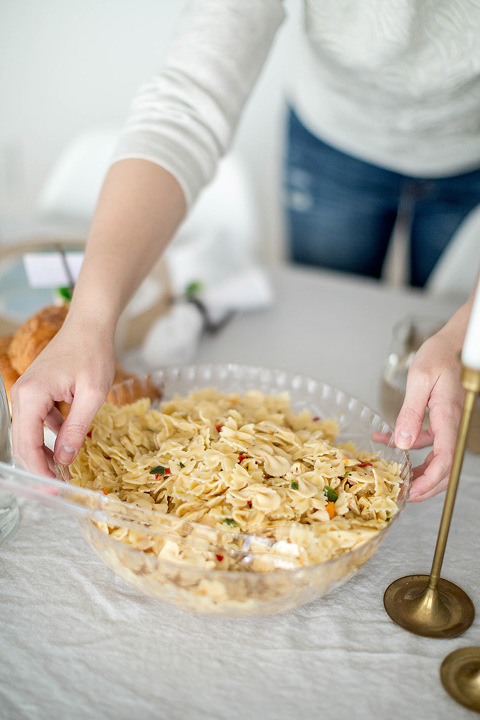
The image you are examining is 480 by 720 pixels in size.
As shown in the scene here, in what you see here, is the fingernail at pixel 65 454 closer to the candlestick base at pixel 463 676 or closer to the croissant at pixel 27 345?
the croissant at pixel 27 345

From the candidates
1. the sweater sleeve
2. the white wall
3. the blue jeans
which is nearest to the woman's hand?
the sweater sleeve

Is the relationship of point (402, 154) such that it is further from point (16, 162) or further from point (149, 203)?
point (16, 162)

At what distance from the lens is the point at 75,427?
54cm

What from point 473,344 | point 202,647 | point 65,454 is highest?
point 473,344

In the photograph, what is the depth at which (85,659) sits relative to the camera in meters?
0.49

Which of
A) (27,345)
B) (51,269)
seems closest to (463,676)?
(27,345)

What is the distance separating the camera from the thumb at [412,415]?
0.56 m

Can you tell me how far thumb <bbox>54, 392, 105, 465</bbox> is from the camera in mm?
532

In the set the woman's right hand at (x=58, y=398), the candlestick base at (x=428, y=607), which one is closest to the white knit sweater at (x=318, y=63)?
the woman's right hand at (x=58, y=398)

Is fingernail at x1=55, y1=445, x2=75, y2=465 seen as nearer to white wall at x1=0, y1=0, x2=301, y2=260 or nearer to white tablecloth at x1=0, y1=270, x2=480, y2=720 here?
white tablecloth at x1=0, y1=270, x2=480, y2=720

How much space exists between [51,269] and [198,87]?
11.8 inches

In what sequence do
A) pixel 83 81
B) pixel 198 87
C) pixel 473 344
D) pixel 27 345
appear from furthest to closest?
pixel 83 81, pixel 198 87, pixel 27 345, pixel 473 344

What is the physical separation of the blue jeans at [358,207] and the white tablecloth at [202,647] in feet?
2.71

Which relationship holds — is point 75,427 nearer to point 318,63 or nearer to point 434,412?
point 434,412
